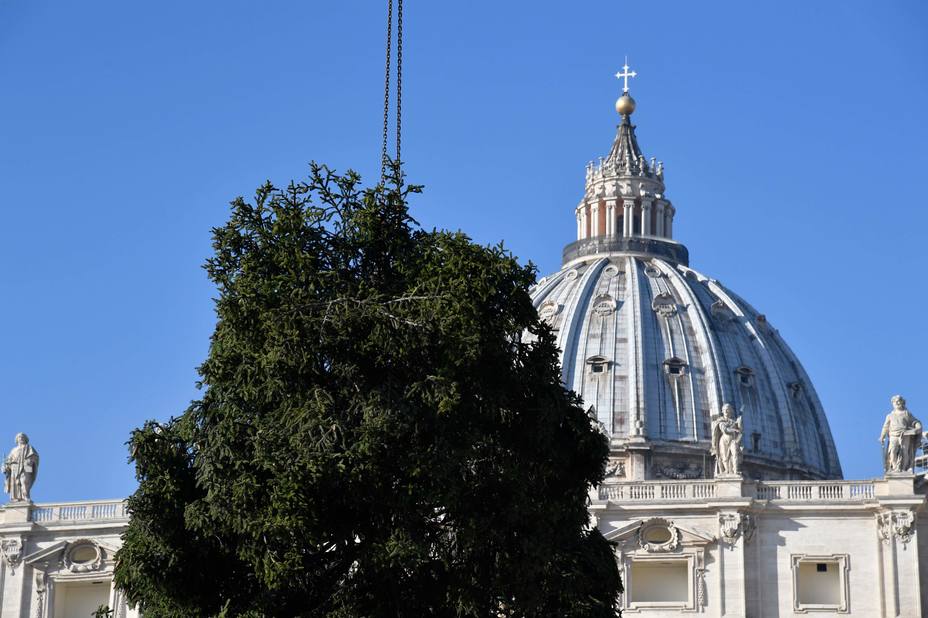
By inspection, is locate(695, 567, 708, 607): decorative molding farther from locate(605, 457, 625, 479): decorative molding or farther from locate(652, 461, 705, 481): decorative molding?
locate(652, 461, 705, 481): decorative molding

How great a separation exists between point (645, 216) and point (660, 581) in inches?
2576

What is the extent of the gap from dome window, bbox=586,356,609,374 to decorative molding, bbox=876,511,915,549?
55.8m

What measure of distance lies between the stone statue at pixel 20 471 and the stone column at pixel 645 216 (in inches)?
2636

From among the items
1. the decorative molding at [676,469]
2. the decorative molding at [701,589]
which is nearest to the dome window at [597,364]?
the decorative molding at [676,469]

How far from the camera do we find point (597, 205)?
145 m

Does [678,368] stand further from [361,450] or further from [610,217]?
[361,450]

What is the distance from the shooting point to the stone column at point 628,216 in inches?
5684

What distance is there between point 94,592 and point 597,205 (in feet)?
222

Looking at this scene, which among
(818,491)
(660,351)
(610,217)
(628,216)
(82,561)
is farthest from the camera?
(610,217)

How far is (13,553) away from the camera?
84.7 m

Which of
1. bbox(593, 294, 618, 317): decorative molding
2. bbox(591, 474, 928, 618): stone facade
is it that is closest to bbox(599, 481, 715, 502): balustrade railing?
bbox(591, 474, 928, 618): stone facade

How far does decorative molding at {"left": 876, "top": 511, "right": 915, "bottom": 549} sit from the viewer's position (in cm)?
8012

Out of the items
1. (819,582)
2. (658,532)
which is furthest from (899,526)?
(658,532)

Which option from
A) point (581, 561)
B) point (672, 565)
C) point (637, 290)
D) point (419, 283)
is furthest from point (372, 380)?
point (637, 290)
